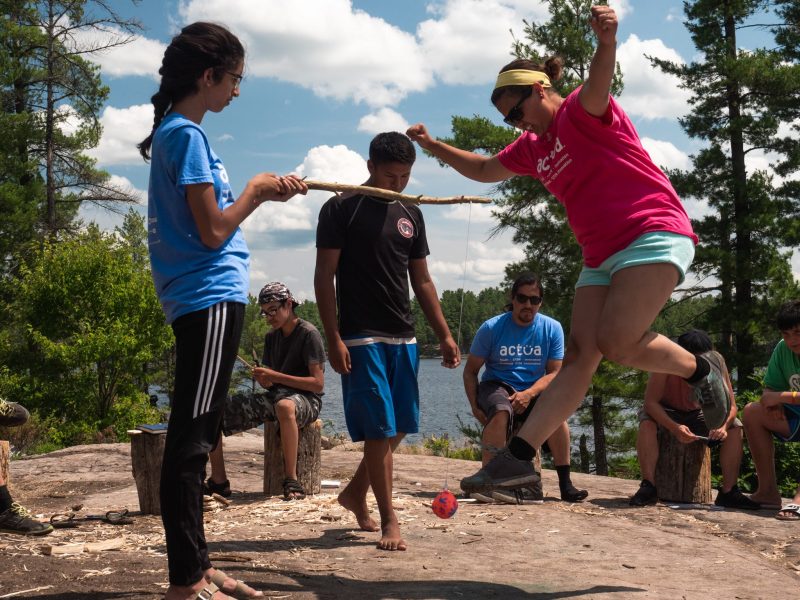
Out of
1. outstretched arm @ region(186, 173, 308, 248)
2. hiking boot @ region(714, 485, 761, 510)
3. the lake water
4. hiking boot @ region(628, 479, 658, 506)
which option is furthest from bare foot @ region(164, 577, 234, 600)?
the lake water

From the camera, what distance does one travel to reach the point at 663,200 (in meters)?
3.76

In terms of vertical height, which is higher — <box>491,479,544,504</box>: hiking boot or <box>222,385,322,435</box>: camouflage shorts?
<box>222,385,322,435</box>: camouflage shorts

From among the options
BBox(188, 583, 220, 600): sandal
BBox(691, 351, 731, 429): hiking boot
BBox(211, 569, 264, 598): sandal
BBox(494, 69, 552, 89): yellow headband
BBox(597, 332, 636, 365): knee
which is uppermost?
BBox(494, 69, 552, 89): yellow headband

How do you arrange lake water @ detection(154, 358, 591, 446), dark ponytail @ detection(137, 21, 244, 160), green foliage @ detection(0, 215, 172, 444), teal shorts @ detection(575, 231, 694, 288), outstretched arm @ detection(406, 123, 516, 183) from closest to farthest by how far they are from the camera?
dark ponytail @ detection(137, 21, 244, 160) < teal shorts @ detection(575, 231, 694, 288) < outstretched arm @ detection(406, 123, 516, 183) < green foliage @ detection(0, 215, 172, 444) < lake water @ detection(154, 358, 591, 446)

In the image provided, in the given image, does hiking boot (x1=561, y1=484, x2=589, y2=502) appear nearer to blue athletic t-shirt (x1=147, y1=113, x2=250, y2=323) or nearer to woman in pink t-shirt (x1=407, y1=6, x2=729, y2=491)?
woman in pink t-shirt (x1=407, y1=6, x2=729, y2=491)

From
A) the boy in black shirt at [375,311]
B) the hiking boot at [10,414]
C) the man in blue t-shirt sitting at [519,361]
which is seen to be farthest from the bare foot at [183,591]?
the man in blue t-shirt sitting at [519,361]

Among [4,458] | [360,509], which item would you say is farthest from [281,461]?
[4,458]

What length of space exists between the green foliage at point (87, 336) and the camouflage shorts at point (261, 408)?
605 inches

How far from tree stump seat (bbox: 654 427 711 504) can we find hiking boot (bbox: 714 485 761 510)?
18 centimetres

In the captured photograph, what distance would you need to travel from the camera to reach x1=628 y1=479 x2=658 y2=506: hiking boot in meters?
6.32

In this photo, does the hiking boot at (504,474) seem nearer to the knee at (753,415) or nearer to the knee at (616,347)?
the knee at (616,347)

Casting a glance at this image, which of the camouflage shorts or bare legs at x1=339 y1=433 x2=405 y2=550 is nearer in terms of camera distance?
bare legs at x1=339 y1=433 x2=405 y2=550

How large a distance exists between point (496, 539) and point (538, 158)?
2.19 metres

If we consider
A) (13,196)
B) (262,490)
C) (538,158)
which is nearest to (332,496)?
(262,490)
